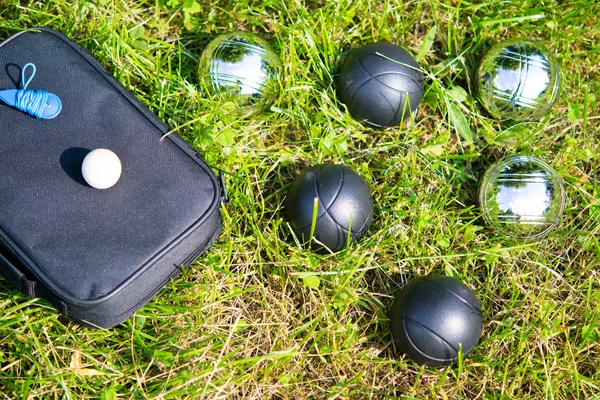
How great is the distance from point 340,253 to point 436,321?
598 mm

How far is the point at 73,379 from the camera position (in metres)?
2.69

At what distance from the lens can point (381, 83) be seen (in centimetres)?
299

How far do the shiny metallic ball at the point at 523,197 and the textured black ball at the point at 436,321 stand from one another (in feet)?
1.50

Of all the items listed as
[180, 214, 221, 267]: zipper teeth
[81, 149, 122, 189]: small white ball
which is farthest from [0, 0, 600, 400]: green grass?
[81, 149, 122, 189]: small white ball

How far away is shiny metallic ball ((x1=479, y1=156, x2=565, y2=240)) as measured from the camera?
2.95m

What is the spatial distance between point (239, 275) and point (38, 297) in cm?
94

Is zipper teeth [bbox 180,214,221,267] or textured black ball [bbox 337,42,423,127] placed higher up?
textured black ball [bbox 337,42,423,127]

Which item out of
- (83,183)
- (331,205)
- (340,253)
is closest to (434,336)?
(340,253)

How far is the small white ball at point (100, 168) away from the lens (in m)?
2.53

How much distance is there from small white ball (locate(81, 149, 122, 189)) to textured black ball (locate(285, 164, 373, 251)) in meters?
0.85

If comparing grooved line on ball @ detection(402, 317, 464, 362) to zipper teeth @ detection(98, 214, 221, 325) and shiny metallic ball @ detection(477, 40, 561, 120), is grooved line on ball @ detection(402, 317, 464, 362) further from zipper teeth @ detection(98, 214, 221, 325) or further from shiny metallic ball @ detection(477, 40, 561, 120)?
shiny metallic ball @ detection(477, 40, 561, 120)

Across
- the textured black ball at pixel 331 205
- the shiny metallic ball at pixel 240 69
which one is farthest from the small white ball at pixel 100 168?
the textured black ball at pixel 331 205

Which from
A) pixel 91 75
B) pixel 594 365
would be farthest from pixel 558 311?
pixel 91 75

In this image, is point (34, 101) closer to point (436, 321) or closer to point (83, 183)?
point (83, 183)
